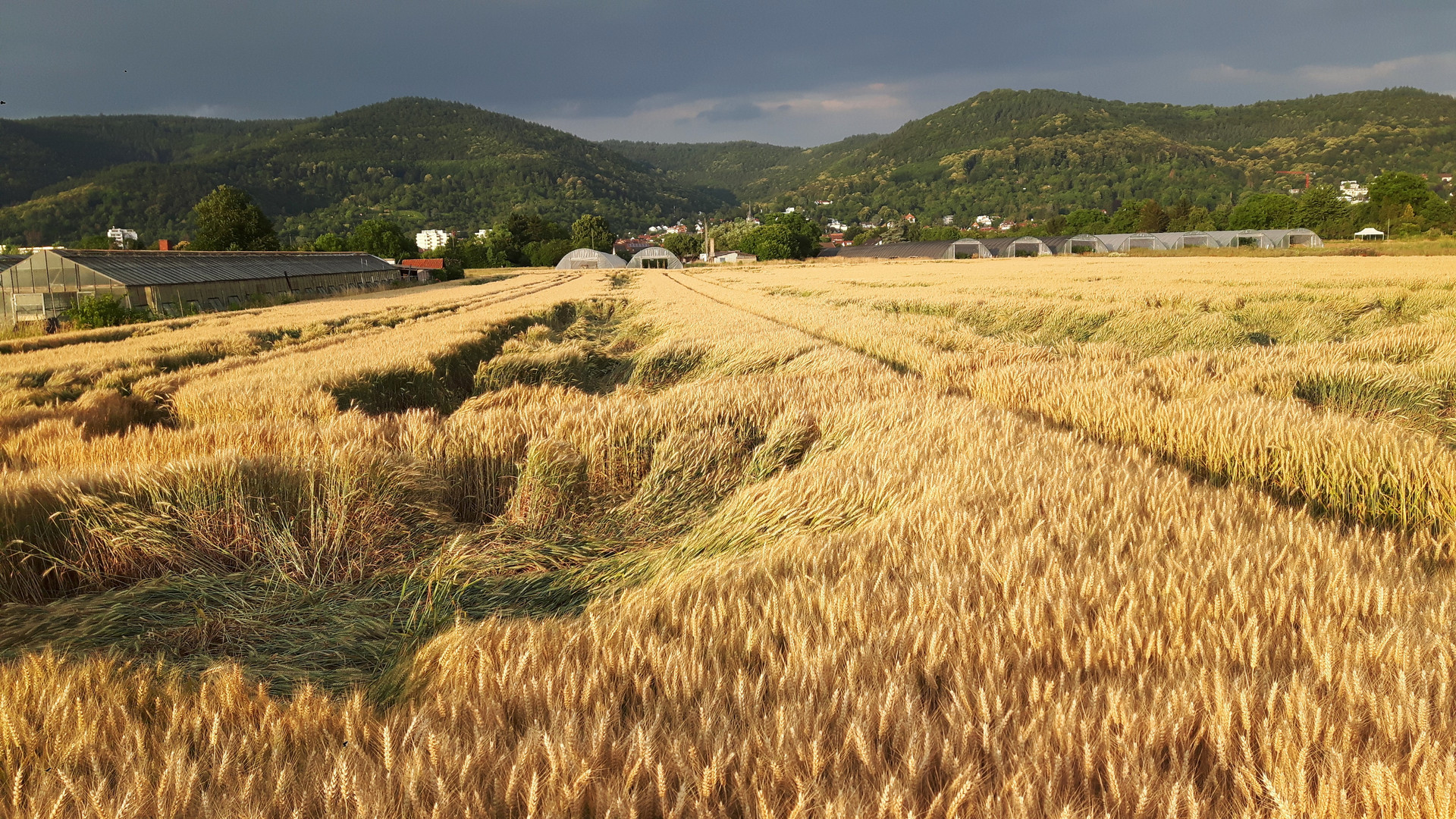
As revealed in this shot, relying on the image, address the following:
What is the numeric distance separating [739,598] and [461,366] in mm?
10004

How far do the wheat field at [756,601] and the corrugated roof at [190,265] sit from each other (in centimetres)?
3060

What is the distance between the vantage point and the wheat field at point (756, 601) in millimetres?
1228

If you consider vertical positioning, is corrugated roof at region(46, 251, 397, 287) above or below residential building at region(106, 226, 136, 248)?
below

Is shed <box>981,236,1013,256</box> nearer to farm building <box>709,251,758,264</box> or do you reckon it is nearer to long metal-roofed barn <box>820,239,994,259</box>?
long metal-roofed barn <box>820,239,994,259</box>

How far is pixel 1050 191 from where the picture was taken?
19525cm

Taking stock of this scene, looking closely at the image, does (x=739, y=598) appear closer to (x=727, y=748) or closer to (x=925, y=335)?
(x=727, y=748)

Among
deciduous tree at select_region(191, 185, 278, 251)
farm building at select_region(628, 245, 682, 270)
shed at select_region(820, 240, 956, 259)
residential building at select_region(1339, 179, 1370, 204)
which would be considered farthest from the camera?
residential building at select_region(1339, 179, 1370, 204)

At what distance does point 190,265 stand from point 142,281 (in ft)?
18.6

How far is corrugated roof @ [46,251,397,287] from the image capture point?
96.4 ft

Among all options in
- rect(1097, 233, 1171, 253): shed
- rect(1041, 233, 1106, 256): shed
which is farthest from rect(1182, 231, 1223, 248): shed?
rect(1041, 233, 1106, 256): shed

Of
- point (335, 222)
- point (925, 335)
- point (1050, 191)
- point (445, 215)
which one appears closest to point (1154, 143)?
point (1050, 191)

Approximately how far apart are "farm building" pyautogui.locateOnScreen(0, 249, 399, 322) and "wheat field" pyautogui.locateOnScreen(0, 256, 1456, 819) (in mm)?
29659

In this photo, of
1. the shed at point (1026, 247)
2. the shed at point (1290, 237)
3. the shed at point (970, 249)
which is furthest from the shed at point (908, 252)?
the shed at point (1290, 237)

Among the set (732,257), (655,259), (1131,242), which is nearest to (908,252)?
(1131,242)
